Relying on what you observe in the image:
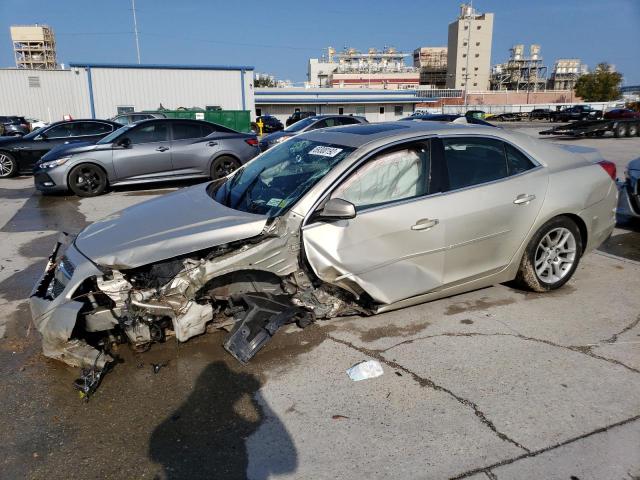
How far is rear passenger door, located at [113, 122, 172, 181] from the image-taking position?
1033cm

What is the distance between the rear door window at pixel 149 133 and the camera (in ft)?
34.6

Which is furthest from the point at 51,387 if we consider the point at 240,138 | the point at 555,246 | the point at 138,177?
the point at 240,138

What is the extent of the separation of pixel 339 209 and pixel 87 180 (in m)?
8.46

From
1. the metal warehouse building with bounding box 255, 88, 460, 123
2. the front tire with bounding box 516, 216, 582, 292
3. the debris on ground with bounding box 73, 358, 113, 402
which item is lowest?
the debris on ground with bounding box 73, 358, 113, 402

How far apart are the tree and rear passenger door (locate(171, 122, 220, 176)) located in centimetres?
9388

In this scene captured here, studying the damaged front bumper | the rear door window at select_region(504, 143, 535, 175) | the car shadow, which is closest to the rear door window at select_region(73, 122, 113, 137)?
the damaged front bumper

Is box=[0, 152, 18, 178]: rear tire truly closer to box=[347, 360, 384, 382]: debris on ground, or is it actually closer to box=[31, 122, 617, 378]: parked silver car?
box=[31, 122, 617, 378]: parked silver car

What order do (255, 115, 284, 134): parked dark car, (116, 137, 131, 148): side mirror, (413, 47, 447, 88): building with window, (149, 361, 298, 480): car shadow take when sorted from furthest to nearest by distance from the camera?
(413, 47, 447, 88): building with window → (255, 115, 284, 134): parked dark car → (116, 137, 131, 148): side mirror → (149, 361, 298, 480): car shadow

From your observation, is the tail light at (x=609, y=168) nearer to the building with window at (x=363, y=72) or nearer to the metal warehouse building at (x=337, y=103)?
the metal warehouse building at (x=337, y=103)

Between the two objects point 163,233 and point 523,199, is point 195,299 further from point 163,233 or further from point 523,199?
point 523,199

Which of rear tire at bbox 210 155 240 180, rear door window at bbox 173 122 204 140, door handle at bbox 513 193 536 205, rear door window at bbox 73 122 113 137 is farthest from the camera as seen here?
rear door window at bbox 73 122 113 137

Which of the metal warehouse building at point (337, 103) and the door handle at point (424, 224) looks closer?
the door handle at point (424, 224)

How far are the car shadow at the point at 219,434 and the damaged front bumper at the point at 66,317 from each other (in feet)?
2.41

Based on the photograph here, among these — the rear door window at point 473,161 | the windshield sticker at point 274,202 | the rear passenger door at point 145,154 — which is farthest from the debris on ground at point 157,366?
the rear passenger door at point 145,154
